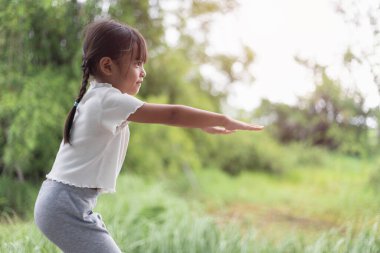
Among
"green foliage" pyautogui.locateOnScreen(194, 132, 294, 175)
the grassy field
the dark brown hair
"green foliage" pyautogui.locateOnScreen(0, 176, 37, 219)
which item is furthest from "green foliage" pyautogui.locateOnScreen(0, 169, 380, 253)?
"green foliage" pyautogui.locateOnScreen(194, 132, 294, 175)

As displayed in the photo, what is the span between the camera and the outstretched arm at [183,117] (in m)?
1.25

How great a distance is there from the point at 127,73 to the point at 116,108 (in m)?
0.15

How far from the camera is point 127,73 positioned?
138 cm

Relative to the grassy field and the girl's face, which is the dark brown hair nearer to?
the girl's face

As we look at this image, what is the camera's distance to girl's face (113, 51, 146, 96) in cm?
138

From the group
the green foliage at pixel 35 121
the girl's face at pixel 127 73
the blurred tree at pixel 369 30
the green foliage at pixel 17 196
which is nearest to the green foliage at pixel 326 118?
the blurred tree at pixel 369 30

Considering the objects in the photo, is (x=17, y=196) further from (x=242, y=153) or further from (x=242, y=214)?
(x=242, y=153)

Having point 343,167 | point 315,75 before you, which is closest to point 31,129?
point 315,75

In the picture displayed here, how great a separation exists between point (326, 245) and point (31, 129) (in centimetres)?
179

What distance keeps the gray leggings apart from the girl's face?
0.93ft

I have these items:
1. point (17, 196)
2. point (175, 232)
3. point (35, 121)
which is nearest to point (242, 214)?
point (175, 232)

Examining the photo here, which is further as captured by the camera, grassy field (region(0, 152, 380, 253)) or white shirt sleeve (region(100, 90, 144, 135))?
grassy field (region(0, 152, 380, 253))

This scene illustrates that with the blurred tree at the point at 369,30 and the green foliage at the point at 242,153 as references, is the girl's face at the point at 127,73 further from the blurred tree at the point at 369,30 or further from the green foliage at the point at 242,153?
the green foliage at the point at 242,153

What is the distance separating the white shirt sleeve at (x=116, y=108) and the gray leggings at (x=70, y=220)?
19 centimetres
